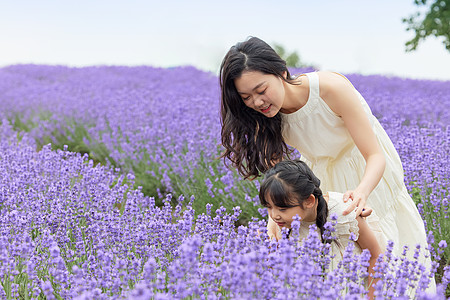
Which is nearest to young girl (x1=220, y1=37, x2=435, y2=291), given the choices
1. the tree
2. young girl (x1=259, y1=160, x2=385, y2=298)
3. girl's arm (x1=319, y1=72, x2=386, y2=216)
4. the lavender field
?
girl's arm (x1=319, y1=72, x2=386, y2=216)

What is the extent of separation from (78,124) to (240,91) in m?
4.82

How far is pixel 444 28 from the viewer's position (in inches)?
365

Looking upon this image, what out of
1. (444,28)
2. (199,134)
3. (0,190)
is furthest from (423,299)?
(444,28)

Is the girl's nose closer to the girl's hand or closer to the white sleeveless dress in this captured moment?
the white sleeveless dress

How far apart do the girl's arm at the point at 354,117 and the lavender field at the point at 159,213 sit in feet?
1.53

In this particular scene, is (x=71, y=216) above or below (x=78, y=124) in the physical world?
above

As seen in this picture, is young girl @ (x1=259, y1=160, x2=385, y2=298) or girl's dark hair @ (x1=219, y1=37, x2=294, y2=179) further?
girl's dark hair @ (x1=219, y1=37, x2=294, y2=179)

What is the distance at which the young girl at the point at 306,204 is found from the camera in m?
2.18

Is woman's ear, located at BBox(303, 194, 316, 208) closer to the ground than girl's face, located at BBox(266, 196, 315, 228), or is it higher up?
higher up

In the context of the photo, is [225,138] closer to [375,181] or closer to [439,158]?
[375,181]

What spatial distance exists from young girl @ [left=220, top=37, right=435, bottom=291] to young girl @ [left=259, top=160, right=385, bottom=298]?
0.11 metres

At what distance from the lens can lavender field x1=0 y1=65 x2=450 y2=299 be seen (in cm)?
154

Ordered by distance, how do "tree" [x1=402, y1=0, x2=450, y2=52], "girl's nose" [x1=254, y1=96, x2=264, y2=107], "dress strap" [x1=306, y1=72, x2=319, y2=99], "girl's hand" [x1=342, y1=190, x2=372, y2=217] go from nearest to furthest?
"girl's hand" [x1=342, y1=190, x2=372, y2=217] → "girl's nose" [x1=254, y1=96, x2=264, y2=107] → "dress strap" [x1=306, y1=72, x2=319, y2=99] → "tree" [x1=402, y1=0, x2=450, y2=52]

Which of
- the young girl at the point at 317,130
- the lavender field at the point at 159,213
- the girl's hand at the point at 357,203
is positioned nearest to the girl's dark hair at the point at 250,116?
the young girl at the point at 317,130
